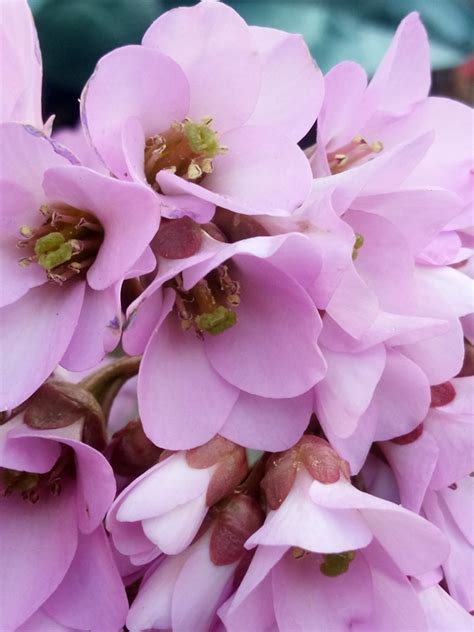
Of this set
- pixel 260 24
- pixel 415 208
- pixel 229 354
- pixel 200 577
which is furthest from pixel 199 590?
pixel 260 24

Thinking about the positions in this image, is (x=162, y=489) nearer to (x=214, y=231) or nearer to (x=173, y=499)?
(x=173, y=499)

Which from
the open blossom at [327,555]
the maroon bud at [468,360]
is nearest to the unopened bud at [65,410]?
the open blossom at [327,555]

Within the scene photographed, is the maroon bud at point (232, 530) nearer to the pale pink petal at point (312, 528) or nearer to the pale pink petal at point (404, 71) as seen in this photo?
the pale pink petal at point (312, 528)

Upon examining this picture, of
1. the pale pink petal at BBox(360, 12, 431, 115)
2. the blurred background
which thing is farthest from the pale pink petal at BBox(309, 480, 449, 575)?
the blurred background

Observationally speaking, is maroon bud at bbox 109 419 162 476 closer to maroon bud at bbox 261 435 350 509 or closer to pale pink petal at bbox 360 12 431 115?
maroon bud at bbox 261 435 350 509

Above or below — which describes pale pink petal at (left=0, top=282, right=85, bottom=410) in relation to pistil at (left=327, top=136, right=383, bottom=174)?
below

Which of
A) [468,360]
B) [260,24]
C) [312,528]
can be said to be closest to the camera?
[312,528]

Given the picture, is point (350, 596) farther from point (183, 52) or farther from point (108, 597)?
point (183, 52)
